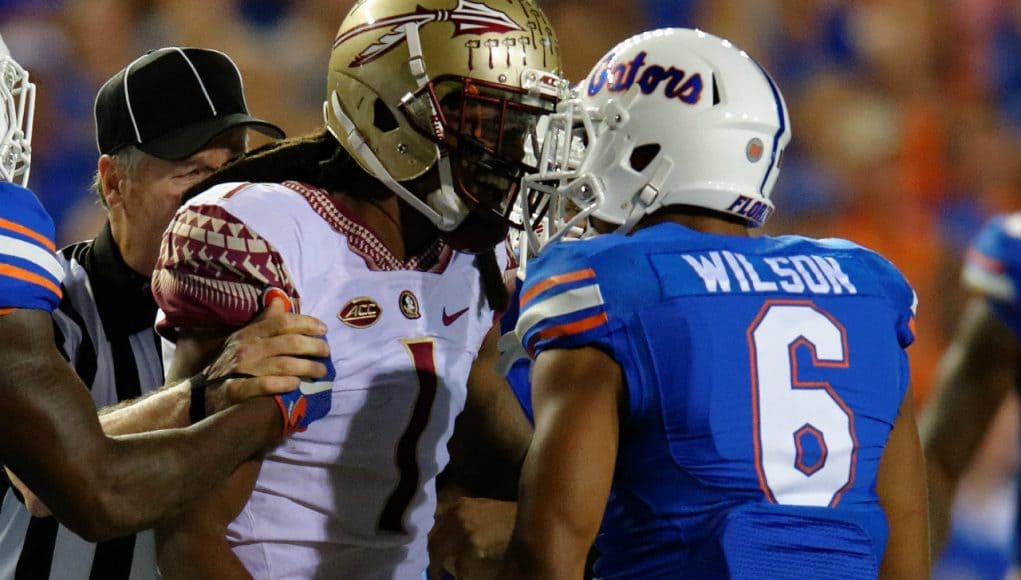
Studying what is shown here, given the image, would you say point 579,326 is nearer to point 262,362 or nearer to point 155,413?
point 262,362

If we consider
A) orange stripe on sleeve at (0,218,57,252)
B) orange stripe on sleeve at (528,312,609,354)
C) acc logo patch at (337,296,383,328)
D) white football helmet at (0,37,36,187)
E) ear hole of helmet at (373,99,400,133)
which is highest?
white football helmet at (0,37,36,187)

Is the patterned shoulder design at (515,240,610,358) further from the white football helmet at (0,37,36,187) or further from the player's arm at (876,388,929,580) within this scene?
the white football helmet at (0,37,36,187)

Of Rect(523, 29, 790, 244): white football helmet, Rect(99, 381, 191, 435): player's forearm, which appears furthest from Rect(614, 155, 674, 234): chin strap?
Rect(99, 381, 191, 435): player's forearm

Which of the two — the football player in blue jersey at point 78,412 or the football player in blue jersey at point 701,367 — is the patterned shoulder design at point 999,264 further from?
the football player in blue jersey at point 78,412

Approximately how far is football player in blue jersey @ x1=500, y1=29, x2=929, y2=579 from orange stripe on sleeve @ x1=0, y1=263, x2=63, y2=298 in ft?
2.04

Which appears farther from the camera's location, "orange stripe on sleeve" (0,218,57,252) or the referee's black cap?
the referee's black cap

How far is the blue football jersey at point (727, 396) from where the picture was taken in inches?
66.7

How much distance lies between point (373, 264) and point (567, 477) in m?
0.56

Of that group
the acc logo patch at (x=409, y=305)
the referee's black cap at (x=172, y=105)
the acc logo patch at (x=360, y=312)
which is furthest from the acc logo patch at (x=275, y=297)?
the referee's black cap at (x=172, y=105)

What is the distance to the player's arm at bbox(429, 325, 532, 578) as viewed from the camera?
217 cm

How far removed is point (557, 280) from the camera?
1.76 metres

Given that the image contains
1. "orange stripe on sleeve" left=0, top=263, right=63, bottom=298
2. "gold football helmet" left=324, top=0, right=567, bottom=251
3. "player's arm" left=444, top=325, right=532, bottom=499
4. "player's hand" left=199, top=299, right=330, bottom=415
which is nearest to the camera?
"orange stripe on sleeve" left=0, top=263, right=63, bottom=298

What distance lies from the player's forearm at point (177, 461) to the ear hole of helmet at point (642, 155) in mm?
618

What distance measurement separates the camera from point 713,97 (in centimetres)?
187
